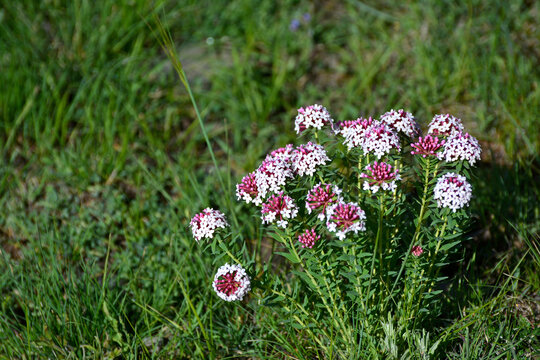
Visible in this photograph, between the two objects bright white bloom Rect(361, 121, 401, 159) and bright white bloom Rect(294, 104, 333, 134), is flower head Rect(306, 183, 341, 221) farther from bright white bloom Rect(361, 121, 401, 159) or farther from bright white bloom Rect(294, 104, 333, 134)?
bright white bloom Rect(294, 104, 333, 134)

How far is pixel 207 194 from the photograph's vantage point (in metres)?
3.35

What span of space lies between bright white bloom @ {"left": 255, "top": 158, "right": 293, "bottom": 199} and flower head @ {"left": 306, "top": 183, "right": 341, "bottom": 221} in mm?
121

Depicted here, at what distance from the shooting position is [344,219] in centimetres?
194

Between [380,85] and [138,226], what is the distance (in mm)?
2221

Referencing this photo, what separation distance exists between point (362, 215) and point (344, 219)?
7cm

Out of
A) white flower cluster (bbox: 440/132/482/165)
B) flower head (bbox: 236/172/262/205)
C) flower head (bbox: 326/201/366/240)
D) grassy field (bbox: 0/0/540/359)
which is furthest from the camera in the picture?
grassy field (bbox: 0/0/540/359)

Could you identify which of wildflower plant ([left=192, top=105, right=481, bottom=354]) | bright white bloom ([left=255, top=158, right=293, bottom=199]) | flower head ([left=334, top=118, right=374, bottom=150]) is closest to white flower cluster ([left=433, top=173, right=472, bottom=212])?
wildflower plant ([left=192, top=105, right=481, bottom=354])

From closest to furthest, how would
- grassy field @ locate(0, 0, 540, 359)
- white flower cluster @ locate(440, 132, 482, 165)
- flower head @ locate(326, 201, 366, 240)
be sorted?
flower head @ locate(326, 201, 366, 240) → white flower cluster @ locate(440, 132, 482, 165) → grassy field @ locate(0, 0, 540, 359)

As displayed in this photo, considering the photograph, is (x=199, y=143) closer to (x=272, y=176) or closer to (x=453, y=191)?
(x=272, y=176)

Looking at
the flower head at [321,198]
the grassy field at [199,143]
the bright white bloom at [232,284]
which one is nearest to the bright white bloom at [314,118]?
the flower head at [321,198]

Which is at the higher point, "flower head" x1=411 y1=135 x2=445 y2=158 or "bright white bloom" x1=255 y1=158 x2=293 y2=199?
"bright white bloom" x1=255 y1=158 x2=293 y2=199

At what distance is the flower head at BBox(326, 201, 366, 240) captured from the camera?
76.1 inches

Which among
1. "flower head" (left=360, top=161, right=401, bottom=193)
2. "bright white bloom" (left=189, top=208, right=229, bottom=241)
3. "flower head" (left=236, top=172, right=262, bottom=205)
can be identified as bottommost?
"flower head" (left=360, top=161, right=401, bottom=193)

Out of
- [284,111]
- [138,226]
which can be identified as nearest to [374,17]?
[284,111]
